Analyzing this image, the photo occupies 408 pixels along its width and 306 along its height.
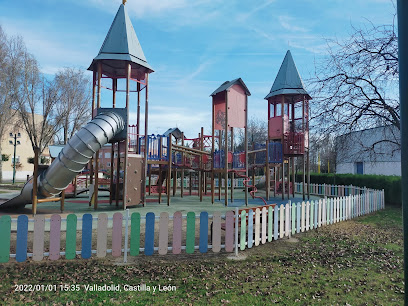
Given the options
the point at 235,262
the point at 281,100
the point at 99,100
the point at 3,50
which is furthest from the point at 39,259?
the point at 3,50

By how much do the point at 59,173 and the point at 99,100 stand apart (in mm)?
4309

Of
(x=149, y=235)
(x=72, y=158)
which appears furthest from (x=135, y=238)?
(x=72, y=158)

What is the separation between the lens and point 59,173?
10203 mm

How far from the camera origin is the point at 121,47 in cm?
1330

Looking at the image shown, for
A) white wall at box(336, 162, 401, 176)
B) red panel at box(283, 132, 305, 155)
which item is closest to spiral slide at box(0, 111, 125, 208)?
red panel at box(283, 132, 305, 155)

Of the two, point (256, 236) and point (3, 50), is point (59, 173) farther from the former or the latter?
point (3, 50)

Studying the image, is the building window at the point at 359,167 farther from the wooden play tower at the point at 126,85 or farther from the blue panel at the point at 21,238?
the blue panel at the point at 21,238

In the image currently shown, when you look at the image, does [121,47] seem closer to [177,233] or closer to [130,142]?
[130,142]

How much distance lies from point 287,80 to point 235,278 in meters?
16.2

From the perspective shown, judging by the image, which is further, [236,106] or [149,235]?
[236,106]

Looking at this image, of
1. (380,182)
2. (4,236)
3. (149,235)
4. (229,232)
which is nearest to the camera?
(4,236)

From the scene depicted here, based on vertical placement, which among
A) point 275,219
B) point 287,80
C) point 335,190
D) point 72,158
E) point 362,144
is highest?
point 287,80

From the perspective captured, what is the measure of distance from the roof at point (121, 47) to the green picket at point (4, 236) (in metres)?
9.52

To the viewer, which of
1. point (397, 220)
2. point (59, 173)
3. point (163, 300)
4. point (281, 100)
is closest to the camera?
point (163, 300)
